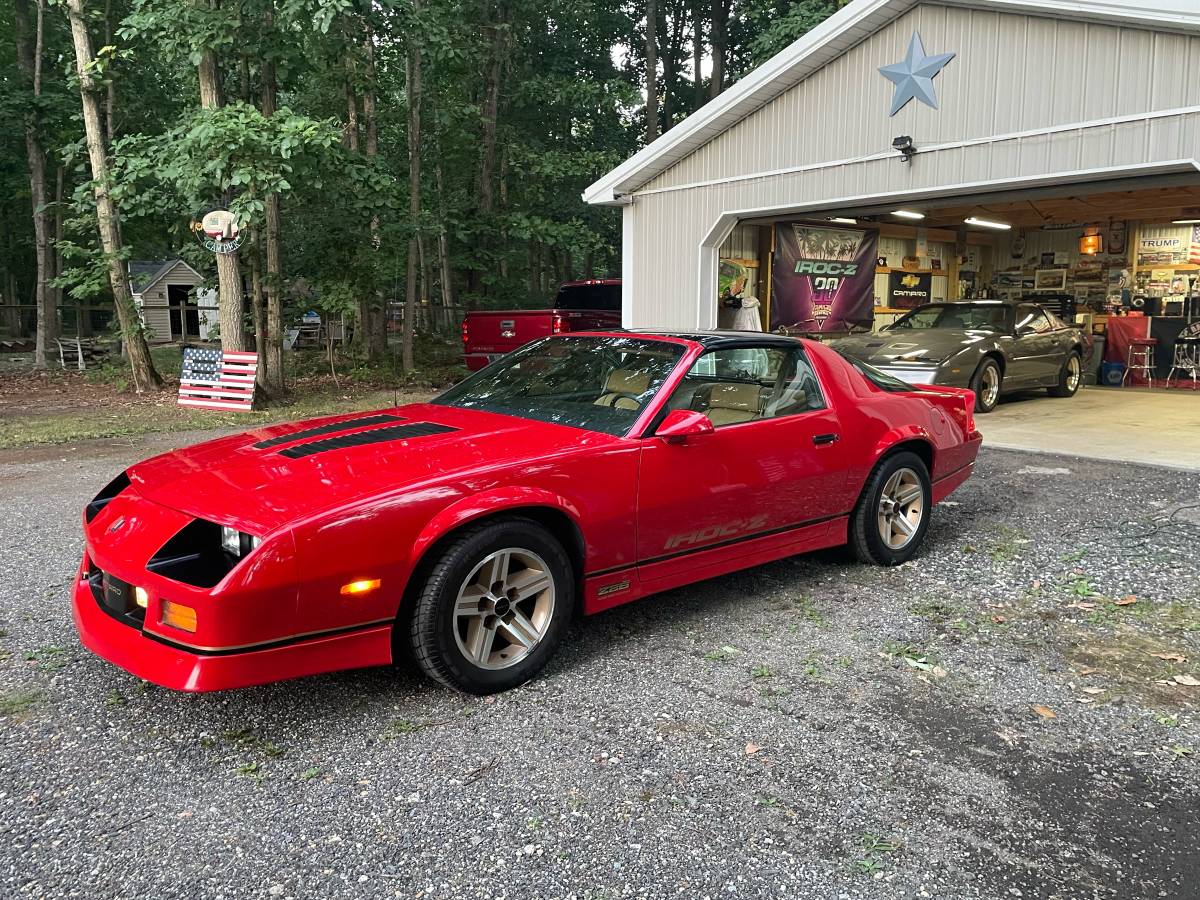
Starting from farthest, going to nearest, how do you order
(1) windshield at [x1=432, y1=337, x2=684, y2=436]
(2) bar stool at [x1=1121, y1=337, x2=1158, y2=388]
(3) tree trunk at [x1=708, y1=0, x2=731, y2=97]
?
(3) tree trunk at [x1=708, y1=0, x2=731, y2=97] < (2) bar stool at [x1=1121, y1=337, x2=1158, y2=388] < (1) windshield at [x1=432, y1=337, x2=684, y2=436]

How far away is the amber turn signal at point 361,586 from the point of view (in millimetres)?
2939

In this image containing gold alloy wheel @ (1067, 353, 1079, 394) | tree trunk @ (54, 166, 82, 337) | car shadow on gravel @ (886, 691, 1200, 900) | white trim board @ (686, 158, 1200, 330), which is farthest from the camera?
tree trunk @ (54, 166, 82, 337)

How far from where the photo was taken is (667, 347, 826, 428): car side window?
13.6ft

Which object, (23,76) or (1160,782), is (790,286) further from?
(23,76)

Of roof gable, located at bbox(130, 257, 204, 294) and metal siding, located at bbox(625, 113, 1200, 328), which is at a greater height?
roof gable, located at bbox(130, 257, 204, 294)

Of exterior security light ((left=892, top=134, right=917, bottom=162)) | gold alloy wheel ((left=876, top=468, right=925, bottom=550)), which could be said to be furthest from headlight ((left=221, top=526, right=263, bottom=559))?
exterior security light ((left=892, top=134, right=917, bottom=162))

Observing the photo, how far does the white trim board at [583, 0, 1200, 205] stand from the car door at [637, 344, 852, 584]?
19.7 feet

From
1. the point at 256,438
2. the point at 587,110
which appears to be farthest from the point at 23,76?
the point at 256,438

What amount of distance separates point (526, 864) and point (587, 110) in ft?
96.0

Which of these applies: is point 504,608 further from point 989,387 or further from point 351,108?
point 351,108

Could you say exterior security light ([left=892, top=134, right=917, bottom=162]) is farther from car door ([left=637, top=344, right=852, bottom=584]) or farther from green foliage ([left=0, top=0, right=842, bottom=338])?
green foliage ([left=0, top=0, right=842, bottom=338])

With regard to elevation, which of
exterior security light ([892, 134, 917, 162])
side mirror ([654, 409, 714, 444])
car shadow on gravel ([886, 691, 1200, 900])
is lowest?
car shadow on gravel ([886, 691, 1200, 900])

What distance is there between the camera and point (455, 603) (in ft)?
10.4

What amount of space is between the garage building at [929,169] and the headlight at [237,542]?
873 centimetres
